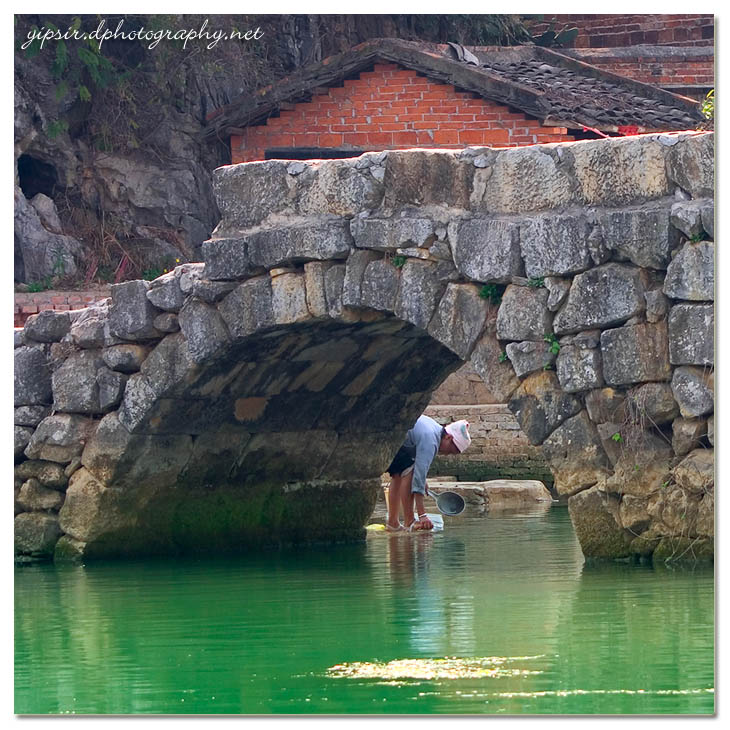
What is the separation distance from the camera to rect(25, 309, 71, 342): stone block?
452 inches

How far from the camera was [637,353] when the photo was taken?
8.98 m

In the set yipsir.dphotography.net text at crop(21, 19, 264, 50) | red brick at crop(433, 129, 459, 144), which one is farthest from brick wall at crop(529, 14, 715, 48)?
yipsir.dphotography.net text at crop(21, 19, 264, 50)

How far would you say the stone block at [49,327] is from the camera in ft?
37.6

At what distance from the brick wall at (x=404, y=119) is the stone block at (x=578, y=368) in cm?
765

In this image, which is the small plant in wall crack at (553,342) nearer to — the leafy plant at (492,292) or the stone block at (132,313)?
the leafy plant at (492,292)

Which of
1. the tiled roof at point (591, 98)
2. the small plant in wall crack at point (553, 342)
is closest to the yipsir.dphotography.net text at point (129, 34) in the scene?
the tiled roof at point (591, 98)

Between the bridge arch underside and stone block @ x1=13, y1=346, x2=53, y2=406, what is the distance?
0.56 metres

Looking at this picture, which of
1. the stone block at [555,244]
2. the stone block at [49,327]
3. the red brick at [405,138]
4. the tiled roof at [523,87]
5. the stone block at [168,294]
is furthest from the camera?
the red brick at [405,138]

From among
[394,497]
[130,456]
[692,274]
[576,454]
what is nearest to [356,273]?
[576,454]

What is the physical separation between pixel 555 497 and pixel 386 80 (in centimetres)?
458

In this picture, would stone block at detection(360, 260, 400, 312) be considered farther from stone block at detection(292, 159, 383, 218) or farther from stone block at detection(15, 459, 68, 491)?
stone block at detection(15, 459, 68, 491)

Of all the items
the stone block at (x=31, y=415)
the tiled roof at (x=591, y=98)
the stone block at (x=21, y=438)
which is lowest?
the stone block at (x=21, y=438)

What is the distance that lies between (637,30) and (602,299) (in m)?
11.1

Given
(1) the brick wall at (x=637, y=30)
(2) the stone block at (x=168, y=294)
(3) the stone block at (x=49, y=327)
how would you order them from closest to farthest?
(2) the stone block at (x=168, y=294) < (3) the stone block at (x=49, y=327) < (1) the brick wall at (x=637, y=30)
